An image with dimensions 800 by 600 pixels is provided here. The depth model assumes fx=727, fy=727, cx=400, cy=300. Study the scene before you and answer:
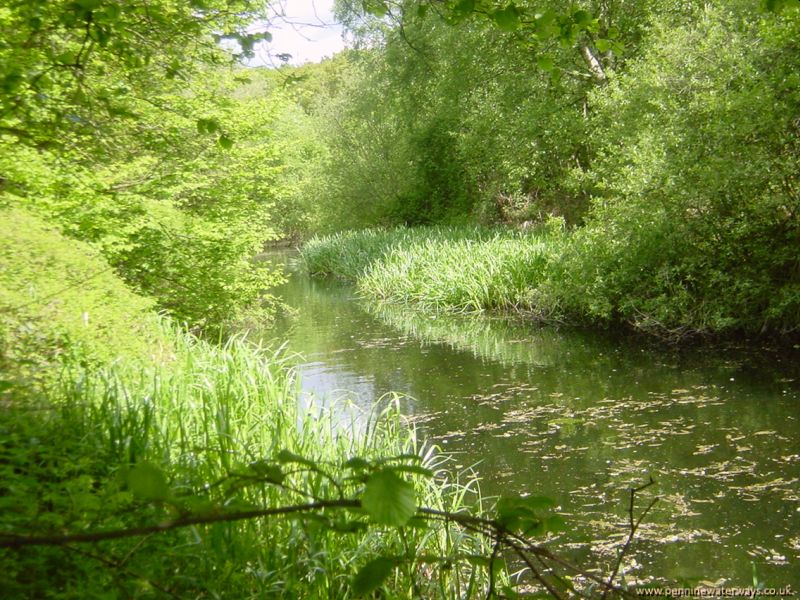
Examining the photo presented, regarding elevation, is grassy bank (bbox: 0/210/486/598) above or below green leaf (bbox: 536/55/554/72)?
below

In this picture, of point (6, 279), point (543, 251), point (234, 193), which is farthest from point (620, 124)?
point (6, 279)

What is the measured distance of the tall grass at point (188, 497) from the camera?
224cm

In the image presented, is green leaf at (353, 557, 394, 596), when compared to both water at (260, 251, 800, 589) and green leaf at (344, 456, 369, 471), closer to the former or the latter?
green leaf at (344, 456, 369, 471)

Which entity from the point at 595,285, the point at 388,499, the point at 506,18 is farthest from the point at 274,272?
the point at 388,499

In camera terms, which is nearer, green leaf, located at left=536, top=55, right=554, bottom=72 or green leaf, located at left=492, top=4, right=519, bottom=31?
green leaf, located at left=492, top=4, right=519, bottom=31

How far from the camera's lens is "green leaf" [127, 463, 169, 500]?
3.93 feet

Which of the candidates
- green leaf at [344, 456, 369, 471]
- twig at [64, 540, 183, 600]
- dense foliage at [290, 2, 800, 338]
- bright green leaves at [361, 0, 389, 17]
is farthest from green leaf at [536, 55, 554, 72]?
twig at [64, 540, 183, 600]

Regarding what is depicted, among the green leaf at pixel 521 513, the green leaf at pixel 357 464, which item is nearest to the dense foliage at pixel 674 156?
the green leaf at pixel 521 513

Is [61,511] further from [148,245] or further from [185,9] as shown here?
[148,245]

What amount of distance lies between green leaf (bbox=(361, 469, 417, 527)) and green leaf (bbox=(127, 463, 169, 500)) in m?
0.34

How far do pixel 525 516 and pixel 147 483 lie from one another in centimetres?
72

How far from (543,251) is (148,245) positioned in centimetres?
712

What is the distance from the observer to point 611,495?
16.0 ft

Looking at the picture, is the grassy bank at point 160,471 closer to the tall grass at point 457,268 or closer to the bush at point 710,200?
the bush at point 710,200
